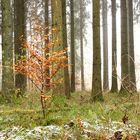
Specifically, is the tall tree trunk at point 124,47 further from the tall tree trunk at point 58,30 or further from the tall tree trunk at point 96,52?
the tall tree trunk at point 58,30

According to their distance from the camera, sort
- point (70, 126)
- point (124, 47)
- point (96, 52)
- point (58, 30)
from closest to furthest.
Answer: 1. point (70, 126)
2. point (58, 30)
3. point (96, 52)
4. point (124, 47)

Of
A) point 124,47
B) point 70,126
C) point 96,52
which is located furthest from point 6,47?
point 70,126

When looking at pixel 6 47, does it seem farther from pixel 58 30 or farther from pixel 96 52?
pixel 96 52

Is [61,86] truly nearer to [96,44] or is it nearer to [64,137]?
[96,44]

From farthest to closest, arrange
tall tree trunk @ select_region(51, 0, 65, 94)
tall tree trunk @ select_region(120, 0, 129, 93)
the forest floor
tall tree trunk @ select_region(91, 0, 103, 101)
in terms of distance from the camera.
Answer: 1. tall tree trunk @ select_region(120, 0, 129, 93)
2. tall tree trunk @ select_region(91, 0, 103, 101)
3. tall tree trunk @ select_region(51, 0, 65, 94)
4. the forest floor

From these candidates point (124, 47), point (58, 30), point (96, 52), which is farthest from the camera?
point (124, 47)

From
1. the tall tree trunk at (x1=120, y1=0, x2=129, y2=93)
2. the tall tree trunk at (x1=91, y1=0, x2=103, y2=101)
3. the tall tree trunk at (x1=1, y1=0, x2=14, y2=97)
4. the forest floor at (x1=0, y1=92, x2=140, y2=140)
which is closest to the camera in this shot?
the forest floor at (x1=0, y1=92, x2=140, y2=140)

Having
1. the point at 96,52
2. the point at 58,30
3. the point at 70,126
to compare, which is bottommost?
the point at 70,126

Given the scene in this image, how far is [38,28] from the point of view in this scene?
27.4 feet

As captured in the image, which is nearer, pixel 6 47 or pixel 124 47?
pixel 6 47

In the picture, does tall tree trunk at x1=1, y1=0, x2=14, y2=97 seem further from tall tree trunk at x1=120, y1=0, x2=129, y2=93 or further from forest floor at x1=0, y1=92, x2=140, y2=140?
tall tree trunk at x1=120, y1=0, x2=129, y2=93

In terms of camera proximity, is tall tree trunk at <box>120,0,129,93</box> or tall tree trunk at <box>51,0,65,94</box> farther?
tall tree trunk at <box>120,0,129,93</box>

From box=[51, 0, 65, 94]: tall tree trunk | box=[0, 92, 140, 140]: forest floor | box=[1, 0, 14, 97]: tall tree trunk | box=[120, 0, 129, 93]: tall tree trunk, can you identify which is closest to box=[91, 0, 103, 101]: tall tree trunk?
box=[51, 0, 65, 94]: tall tree trunk

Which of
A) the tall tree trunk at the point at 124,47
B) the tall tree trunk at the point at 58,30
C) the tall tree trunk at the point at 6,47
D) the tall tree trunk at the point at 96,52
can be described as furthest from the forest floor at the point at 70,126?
the tall tree trunk at the point at 124,47
